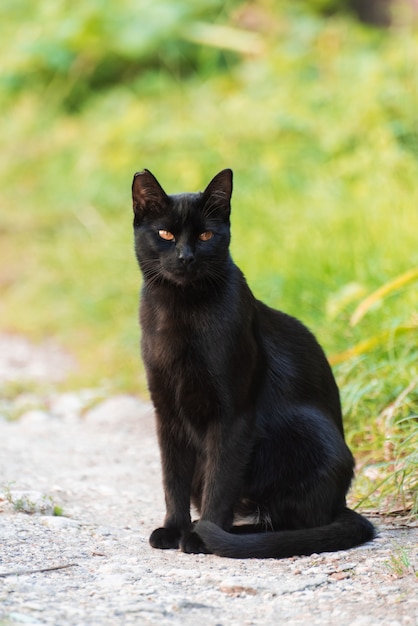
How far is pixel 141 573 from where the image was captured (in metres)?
2.29

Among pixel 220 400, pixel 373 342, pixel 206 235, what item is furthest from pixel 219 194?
pixel 373 342

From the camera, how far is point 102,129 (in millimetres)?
7484

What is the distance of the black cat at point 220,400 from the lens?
8.55 feet

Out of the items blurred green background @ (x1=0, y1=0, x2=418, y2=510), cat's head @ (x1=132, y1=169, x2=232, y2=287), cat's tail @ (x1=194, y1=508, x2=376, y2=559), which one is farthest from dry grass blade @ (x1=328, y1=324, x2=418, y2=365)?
cat's tail @ (x1=194, y1=508, x2=376, y2=559)

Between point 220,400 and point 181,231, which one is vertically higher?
point 181,231

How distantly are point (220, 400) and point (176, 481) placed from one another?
32 cm

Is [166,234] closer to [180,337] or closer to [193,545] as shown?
[180,337]

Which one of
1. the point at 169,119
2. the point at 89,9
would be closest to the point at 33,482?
the point at 169,119

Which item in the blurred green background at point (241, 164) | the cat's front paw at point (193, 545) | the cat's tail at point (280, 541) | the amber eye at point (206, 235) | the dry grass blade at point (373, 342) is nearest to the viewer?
the cat's tail at point (280, 541)

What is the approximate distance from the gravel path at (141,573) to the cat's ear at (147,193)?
911 mm

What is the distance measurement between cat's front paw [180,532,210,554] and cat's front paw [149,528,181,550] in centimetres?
4

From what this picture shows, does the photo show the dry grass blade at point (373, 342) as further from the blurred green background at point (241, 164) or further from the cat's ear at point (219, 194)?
the cat's ear at point (219, 194)

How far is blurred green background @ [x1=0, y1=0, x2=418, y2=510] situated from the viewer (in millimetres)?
3877

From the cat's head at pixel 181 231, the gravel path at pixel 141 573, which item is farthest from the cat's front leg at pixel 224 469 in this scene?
the cat's head at pixel 181 231
